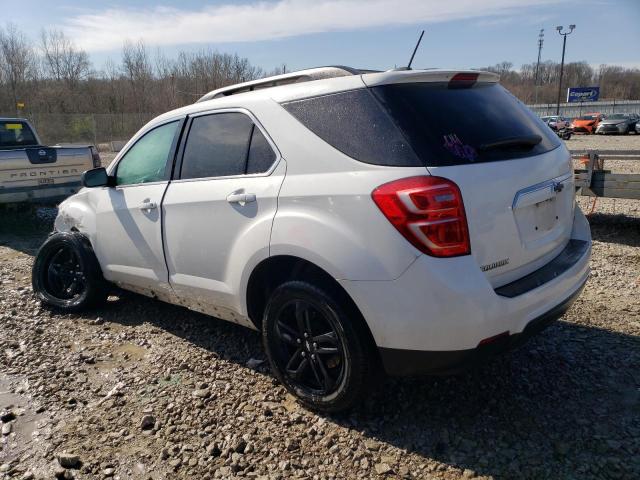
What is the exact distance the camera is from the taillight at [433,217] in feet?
7.18

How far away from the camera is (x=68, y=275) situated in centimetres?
459

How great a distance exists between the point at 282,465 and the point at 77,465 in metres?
1.05

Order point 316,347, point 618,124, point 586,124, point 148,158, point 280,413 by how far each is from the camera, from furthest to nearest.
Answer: point 586,124
point 618,124
point 148,158
point 280,413
point 316,347

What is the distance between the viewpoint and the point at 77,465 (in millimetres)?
2475

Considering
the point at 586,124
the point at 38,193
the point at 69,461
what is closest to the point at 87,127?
the point at 38,193

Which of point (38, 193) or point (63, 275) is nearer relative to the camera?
point (63, 275)

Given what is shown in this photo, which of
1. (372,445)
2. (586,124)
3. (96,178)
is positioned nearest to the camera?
(372,445)

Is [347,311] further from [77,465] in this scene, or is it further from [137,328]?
[137,328]

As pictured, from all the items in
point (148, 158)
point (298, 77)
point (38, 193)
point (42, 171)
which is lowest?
point (38, 193)

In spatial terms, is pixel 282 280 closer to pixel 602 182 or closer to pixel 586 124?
pixel 602 182

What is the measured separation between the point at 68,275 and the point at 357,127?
3439mm

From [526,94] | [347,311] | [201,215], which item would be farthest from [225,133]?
[526,94]

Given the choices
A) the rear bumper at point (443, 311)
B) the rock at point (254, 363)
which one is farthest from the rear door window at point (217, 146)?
the rock at point (254, 363)

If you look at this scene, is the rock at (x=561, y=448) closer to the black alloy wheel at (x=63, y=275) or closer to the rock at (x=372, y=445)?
the rock at (x=372, y=445)
